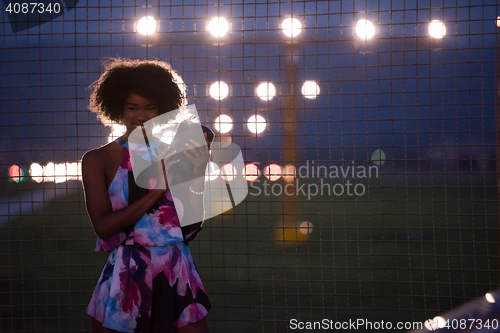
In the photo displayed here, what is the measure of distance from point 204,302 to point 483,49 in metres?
2.58

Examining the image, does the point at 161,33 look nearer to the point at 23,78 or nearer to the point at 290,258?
the point at 23,78

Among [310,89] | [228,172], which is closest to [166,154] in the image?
[228,172]

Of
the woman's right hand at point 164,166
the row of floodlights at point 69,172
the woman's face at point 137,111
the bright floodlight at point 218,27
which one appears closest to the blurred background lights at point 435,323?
the row of floodlights at point 69,172

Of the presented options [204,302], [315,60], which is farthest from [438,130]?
[204,302]

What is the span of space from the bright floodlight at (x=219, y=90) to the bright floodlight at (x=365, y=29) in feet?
3.42

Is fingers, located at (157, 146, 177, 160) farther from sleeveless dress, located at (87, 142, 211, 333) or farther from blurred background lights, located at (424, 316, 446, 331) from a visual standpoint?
blurred background lights, located at (424, 316, 446, 331)

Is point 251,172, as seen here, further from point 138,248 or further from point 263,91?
point 138,248

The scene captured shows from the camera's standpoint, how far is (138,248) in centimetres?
153

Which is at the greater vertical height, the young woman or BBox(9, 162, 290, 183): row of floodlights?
BBox(9, 162, 290, 183): row of floodlights

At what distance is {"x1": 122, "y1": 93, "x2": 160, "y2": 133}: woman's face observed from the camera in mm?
1590

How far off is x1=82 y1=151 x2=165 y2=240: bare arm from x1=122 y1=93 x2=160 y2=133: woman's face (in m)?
0.24

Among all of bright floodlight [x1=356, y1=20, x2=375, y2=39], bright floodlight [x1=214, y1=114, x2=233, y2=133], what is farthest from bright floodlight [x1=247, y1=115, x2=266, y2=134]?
bright floodlight [x1=356, y1=20, x2=375, y2=39]

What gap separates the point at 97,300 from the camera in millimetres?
1517

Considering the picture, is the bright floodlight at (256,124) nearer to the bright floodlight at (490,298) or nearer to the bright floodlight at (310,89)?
the bright floodlight at (310,89)
